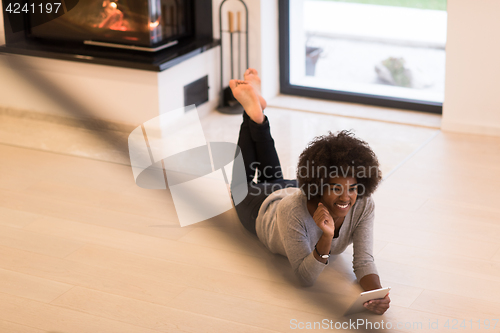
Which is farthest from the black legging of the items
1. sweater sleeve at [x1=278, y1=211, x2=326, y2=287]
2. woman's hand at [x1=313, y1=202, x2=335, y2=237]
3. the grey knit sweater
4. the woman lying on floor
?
woman's hand at [x1=313, y1=202, x2=335, y2=237]

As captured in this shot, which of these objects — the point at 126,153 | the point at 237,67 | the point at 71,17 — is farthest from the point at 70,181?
the point at 126,153

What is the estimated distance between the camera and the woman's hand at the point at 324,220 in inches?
53.9

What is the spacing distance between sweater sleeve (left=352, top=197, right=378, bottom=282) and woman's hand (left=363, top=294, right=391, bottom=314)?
0.40ft

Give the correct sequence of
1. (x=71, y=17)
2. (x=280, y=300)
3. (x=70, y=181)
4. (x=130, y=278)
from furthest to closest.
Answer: (x=71, y=17)
(x=70, y=181)
(x=130, y=278)
(x=280, y=300)

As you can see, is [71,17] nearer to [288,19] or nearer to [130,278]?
[288,19]

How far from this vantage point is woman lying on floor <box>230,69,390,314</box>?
1396 mm

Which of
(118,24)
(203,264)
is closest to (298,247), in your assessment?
(203,264)

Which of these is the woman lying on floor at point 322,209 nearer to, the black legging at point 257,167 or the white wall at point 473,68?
the black legging at point 257,167

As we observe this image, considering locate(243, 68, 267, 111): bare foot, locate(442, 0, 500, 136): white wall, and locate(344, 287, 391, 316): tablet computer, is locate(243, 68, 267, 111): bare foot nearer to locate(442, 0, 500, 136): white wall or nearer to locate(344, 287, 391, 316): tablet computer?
locate(344, 287, 391, 316): tablet computer

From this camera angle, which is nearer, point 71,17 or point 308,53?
point 71,17

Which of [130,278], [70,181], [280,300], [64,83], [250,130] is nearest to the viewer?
[64,83]

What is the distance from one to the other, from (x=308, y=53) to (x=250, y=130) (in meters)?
1.59

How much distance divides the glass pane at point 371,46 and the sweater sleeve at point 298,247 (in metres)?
1.81

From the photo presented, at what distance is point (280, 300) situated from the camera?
59.5 inches
